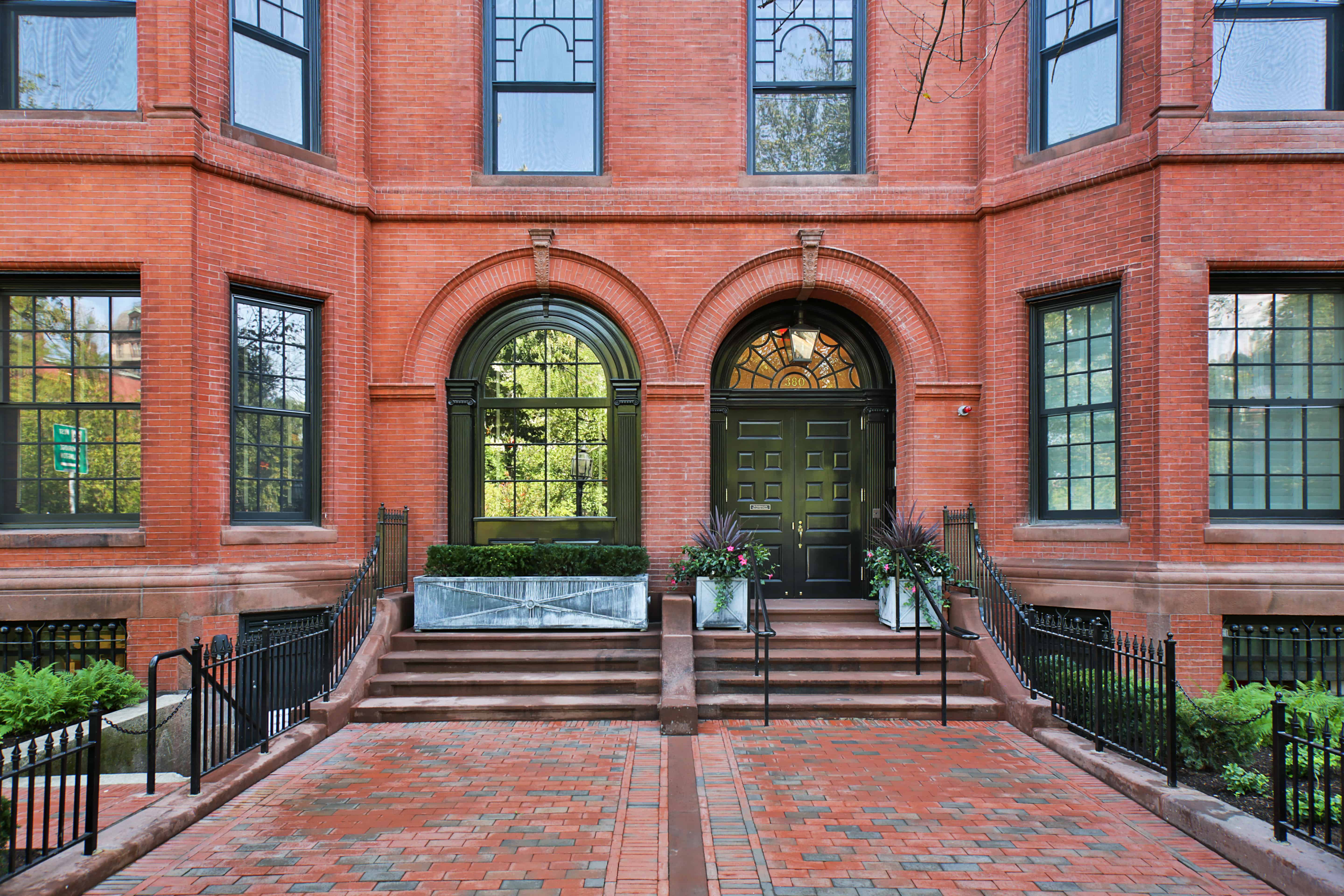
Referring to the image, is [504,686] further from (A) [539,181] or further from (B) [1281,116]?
(B) [1281,116]

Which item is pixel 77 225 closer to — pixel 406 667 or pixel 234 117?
pixel 234 117

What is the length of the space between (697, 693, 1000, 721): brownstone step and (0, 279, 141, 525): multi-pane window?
6352 mm

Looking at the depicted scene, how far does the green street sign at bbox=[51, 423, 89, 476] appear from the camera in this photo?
7.88 metres

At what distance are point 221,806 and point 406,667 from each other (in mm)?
2566

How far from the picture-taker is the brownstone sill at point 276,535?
26.2 ft

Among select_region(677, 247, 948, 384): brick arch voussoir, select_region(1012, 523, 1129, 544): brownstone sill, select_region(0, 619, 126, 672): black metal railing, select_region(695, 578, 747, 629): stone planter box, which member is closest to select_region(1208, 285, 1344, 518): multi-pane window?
select_region(1012, 523, 1129, 544): brownstone sill

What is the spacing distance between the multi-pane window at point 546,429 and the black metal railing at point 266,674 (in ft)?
5.28

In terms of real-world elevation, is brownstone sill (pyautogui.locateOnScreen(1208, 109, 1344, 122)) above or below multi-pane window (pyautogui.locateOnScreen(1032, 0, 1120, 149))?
below

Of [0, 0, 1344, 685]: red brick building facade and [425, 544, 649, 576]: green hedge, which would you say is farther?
[425, 544, 649, 576]: green hedge

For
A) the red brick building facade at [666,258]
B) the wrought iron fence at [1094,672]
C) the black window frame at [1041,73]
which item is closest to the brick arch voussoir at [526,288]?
the red brick building facade at [666,258]

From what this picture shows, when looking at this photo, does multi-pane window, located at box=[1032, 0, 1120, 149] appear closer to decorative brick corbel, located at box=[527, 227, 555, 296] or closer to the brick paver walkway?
decorative brick corbel, located at box=[527, 227, 555, 296]

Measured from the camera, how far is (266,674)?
620 cm

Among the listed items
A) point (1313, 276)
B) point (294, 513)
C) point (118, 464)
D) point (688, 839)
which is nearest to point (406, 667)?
point (294, 513)

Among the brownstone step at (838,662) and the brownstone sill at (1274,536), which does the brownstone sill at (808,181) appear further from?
the brownstone step at (838,662)
